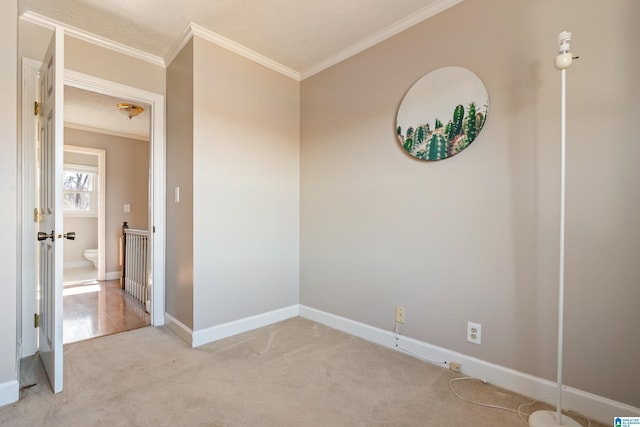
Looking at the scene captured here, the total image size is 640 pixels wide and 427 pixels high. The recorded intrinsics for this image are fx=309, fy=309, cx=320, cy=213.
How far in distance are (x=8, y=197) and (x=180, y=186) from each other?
110 centimetres

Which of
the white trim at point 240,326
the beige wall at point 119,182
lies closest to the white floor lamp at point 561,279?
the white trim at point 240,326

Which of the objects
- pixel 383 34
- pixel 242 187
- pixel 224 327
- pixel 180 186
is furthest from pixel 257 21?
pixel 224 327

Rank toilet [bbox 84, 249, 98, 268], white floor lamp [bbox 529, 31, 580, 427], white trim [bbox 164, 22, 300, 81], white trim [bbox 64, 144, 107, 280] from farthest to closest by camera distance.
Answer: toilet [bbox 84, 249, 98, 268] → white trim [bbox 64, 144, 107, 280] → white trim [bbox 164, 22, 300, 81] → white floor lamp [bbox 529, 31, 580, 427]

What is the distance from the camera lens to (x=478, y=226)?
1.94 metres

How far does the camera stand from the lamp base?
4.72ft

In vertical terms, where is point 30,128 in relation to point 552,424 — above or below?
above

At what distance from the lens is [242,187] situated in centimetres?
272

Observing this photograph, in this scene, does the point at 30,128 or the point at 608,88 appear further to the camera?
the point at 30,128

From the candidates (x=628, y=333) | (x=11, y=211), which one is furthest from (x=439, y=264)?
(x=11, y=211)

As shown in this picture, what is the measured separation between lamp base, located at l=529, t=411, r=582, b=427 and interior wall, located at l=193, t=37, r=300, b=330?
2.08 metres

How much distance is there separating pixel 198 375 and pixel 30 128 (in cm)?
214

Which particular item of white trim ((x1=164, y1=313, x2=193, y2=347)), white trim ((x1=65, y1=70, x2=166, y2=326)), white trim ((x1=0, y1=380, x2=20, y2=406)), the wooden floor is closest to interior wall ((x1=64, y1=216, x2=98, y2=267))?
the wooden floor

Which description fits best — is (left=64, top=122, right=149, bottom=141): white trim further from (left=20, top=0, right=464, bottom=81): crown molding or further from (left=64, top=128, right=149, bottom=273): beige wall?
(left=20, top=0, right=464, bottom=81): crown molding

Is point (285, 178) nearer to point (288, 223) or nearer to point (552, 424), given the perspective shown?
point (288, 223)
